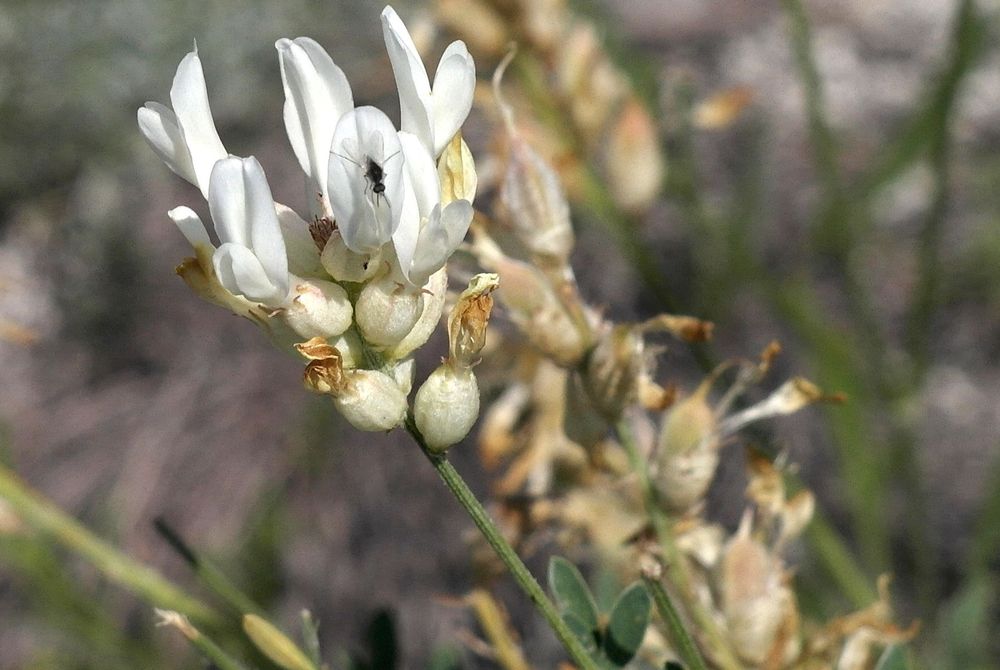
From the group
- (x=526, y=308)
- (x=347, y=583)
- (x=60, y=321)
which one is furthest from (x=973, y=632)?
(x=60, y=321)

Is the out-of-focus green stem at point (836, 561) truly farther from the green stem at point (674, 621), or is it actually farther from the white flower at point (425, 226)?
the white flower at point (425, 226)

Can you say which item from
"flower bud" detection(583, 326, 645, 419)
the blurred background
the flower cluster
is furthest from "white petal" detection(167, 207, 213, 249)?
the blurred background

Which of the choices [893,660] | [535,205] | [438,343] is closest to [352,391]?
[535,205]

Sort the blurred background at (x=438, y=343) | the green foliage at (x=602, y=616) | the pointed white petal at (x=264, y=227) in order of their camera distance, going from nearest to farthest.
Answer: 1. the pointed white petal at (x=264, y=227)
2. the green foliage at (x=602, y=616)
3. the blurred background at (x=438, y=343)

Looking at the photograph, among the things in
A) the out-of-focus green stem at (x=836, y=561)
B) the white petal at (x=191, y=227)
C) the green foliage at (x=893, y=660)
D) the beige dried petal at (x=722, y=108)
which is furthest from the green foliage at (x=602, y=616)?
the beige dried petal at (x=722, y=108)

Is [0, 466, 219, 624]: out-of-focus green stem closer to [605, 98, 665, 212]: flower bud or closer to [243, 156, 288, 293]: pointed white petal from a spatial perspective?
[243, 156, 288, 293]: pointed white petal

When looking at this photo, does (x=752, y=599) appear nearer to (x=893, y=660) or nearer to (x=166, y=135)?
(x=893, y=660)
